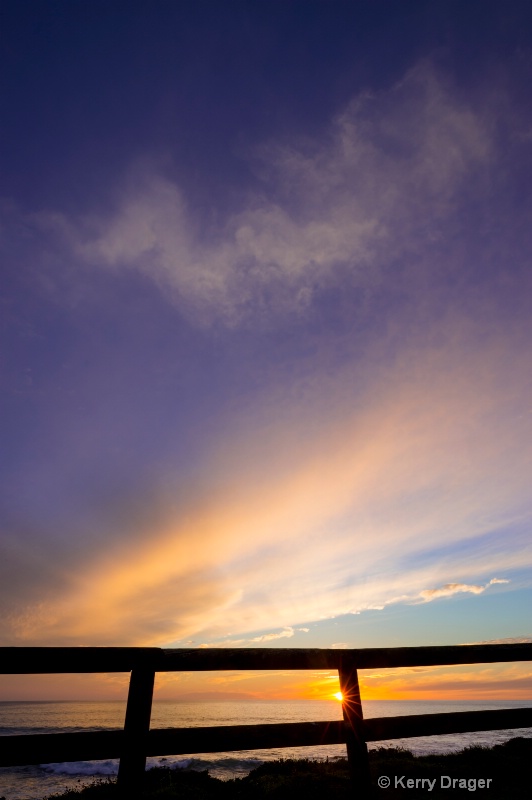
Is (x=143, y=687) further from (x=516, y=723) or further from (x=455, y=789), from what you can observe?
(x=455, y=789)

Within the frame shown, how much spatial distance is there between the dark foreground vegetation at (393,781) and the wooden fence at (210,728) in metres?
2.99

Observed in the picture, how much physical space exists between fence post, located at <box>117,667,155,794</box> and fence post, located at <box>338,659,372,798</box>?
177 cm

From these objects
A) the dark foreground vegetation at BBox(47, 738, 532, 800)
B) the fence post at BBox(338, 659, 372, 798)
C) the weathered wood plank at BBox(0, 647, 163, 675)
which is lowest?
the dark foreground vegetation at BBox(47, 738, 532, 800)

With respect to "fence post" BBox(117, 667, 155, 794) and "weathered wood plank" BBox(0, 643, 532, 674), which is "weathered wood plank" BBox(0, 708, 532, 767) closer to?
"fence post" BBox(117, 667, 155, 794)

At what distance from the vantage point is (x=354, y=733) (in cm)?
401

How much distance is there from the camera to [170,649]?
3662mm

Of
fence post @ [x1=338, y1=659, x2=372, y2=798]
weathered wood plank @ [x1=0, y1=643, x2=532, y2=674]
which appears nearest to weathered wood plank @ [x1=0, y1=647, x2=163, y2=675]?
weathered wood plank @ [x1=0, y1=643, x2=532, y2=674]

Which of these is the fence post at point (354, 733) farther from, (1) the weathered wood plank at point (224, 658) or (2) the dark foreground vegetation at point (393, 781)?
(2) the dark foreground vegetation at point (393, 781)

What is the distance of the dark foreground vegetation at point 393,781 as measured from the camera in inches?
283

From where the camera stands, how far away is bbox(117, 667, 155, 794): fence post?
10.8 ft

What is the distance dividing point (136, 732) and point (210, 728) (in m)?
0.58

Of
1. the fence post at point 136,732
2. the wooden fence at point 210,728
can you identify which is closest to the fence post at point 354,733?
the wooden fence at point 210,728

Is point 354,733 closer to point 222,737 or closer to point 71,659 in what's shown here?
point 222,737

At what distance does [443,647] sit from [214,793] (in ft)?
34.1
